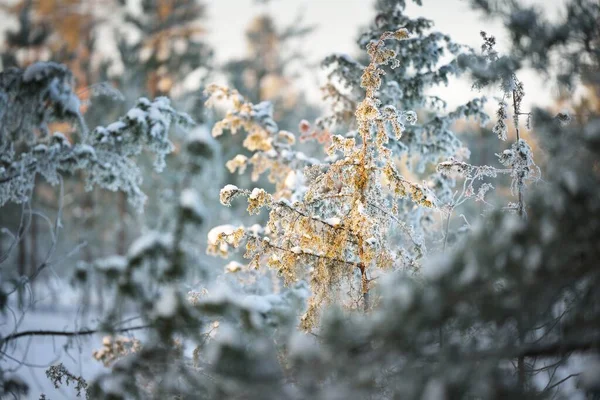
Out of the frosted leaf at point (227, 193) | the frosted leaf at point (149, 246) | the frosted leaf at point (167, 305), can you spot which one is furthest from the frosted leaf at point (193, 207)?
the frosted leaf at point (227, 193)

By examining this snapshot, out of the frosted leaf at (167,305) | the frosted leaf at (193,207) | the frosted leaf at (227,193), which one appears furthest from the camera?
the frosted leaf at (227,193)

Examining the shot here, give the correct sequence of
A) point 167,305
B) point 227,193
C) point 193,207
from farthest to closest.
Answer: point 227,193 < point 193,207 < point 167,305

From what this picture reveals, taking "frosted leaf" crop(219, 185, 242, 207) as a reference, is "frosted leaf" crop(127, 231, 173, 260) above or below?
below

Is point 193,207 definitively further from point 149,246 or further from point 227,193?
point 227,193

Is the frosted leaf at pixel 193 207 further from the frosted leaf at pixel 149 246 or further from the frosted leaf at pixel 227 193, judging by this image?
the frosted leaf at pixel 227 193

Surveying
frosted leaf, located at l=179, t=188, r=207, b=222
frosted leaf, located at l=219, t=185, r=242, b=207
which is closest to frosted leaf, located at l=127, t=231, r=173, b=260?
frosted leaf, located at l=179, t=188, r=207, b=222

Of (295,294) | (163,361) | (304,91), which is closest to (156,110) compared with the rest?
(295,294)

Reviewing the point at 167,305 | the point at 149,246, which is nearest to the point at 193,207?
the point at 149,246

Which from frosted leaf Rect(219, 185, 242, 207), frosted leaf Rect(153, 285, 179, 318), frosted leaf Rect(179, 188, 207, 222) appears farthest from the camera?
frosted leaf Rect(219, 185, 242, 207)

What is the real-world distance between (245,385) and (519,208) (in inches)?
139

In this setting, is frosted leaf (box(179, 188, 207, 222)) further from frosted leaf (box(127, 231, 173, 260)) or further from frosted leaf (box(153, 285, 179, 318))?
frosted leaf (box(153, 285, 179, 318))

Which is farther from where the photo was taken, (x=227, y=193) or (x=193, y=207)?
(x=227, y=193)

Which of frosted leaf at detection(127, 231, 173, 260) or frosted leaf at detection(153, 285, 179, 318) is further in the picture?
frosted leaf at detection(127, 231, 173, 260)

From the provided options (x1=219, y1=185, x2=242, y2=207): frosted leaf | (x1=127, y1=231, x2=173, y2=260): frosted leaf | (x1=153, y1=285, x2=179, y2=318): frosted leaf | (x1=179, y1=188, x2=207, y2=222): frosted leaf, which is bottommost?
(x1=153, y1=285, x2=179, y2=318): frosted leaf
